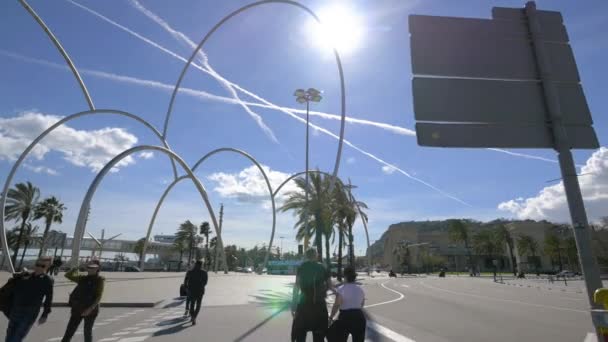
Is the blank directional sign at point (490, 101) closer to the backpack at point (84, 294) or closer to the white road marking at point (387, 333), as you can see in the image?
the white road marking at point (387, 333)

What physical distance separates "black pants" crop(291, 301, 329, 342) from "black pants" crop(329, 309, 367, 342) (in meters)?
0.15

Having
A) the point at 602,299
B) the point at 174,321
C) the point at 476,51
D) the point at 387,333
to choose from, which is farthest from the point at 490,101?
the point at 174,321

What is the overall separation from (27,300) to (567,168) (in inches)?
281

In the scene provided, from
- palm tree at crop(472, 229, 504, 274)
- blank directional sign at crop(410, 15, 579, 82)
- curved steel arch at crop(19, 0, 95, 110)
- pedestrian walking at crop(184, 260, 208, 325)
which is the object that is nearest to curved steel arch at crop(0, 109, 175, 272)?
curved steel arch at crop(19, 0, 95, 110)

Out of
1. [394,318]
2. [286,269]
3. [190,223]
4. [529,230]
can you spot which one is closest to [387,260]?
[529,230]

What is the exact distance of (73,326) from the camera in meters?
5.64

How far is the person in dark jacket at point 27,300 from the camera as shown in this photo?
201 inches

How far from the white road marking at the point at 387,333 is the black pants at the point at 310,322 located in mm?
3561

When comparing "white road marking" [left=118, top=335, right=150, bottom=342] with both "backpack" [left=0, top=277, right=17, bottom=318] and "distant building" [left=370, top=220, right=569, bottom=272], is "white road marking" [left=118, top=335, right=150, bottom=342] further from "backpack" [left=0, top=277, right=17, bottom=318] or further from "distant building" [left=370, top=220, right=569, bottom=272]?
"distant building" [left=370, top=220, right=569, bottom=272]

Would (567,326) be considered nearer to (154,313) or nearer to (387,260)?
(154,313)

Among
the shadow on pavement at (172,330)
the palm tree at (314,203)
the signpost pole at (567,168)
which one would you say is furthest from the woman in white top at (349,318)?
the palm tree at (314,203)

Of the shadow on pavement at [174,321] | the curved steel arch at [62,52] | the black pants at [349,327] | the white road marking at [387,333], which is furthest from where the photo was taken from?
the curved steel arch at [62,52]

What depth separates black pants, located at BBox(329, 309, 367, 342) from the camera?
4488 millimetres

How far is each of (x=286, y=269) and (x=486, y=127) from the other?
3165 inches
